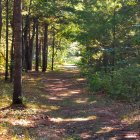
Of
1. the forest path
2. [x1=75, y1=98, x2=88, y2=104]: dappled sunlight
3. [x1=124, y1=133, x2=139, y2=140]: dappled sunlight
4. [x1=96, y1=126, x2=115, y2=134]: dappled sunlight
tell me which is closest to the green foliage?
the forest path

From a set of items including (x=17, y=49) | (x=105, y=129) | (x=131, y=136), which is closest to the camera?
(x=131, y=136)

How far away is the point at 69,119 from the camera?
1677 cm

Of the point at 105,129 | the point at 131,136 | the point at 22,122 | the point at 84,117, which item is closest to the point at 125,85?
the point at 84,117

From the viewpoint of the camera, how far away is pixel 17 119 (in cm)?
1557

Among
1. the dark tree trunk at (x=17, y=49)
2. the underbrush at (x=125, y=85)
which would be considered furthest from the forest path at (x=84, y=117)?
the dark tree trunk at (x=17, y=49)

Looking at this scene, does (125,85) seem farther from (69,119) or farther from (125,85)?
(69,119)

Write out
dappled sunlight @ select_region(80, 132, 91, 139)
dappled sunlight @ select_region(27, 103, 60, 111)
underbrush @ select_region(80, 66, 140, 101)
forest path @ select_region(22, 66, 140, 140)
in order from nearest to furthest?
dappled sunlight @ select_region(80, 132, 91, 139) < forest path @ select_region(22, 66, 140, 140) < dappled sunlight @ select_region(27, 103, 60, 111) < underbrush @ select_region(80, 66, 140, 101)

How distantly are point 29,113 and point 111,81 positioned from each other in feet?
31.3

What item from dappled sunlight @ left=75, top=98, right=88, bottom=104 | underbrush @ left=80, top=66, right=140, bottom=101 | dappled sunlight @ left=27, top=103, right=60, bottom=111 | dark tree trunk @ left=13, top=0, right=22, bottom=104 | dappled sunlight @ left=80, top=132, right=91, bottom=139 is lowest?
dappled sunlight @ left=80, top=132, right=91, bottom=139

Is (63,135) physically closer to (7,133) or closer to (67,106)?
(7,133)

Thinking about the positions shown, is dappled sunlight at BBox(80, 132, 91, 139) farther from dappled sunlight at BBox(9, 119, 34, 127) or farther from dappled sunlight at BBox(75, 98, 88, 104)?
dappled sunlight at BBox(75, 98, 88, 104)

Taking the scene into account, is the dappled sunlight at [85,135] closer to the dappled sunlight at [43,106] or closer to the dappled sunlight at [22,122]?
the dappled sunlight at [22,122]

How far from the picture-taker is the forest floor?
13234 mm

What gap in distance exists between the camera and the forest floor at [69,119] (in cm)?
1323
